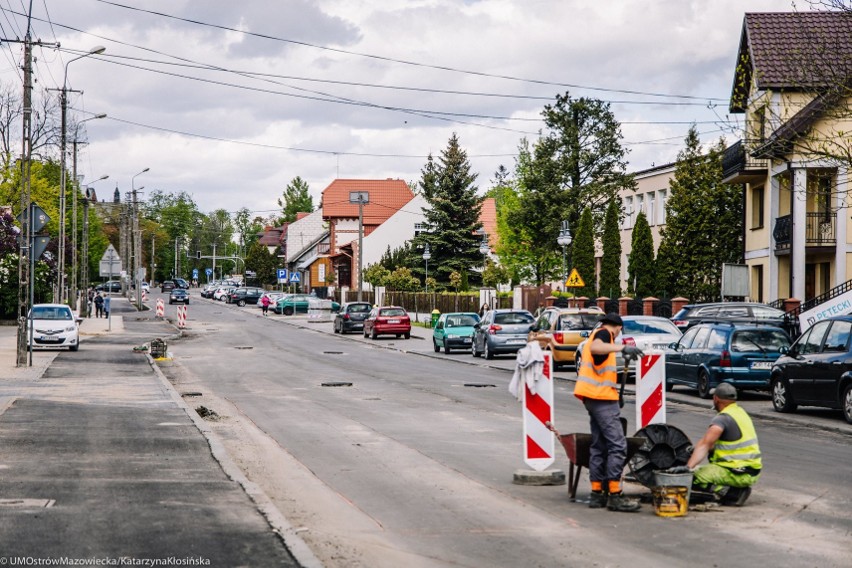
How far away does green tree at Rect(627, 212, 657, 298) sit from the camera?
5612 cm

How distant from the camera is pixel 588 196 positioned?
70812mm

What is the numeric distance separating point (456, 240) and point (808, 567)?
7158 cm

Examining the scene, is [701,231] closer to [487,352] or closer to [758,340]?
[487,352]

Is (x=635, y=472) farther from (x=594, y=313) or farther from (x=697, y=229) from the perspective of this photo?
(x=697, y=229)

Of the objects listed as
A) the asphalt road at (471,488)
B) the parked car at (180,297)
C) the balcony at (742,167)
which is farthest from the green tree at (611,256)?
the parked car at (180,297)

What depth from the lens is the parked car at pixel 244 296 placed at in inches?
4050

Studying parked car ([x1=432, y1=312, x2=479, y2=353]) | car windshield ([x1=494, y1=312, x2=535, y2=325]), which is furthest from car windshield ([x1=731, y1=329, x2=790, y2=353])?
parked car ([x1=432, y1=312, x2=479, y2=353])

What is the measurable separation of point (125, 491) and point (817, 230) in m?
32.7

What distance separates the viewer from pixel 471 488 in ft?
37.0

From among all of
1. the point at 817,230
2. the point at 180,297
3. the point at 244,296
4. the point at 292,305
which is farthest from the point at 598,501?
the point at 244,296

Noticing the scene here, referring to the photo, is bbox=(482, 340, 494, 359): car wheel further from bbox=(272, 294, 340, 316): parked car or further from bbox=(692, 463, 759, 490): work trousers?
bbox=(272, 294, 340, 316): parked car

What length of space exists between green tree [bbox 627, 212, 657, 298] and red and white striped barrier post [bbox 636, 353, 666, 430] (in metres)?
43.6

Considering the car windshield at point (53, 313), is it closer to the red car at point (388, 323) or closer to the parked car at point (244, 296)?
the red car at point (388, 323)

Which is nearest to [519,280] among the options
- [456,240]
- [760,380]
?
[456,240]
